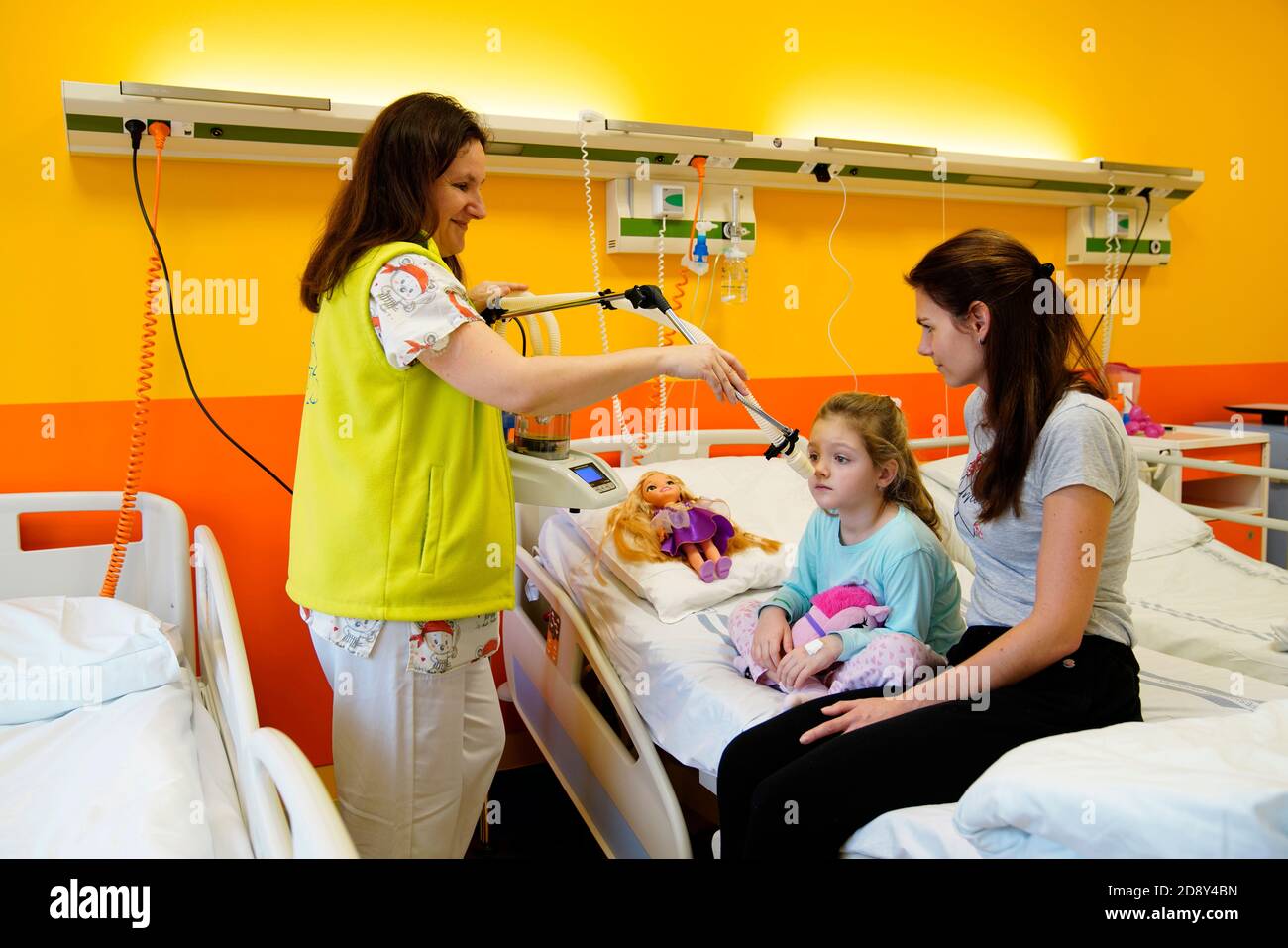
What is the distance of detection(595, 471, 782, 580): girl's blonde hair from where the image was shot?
2406mm

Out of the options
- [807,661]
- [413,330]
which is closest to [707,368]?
[413,330]

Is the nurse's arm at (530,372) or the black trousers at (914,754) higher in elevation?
the nurse's arm at (530,372)

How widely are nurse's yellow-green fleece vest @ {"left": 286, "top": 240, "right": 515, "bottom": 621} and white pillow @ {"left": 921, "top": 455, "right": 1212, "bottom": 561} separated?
165cm

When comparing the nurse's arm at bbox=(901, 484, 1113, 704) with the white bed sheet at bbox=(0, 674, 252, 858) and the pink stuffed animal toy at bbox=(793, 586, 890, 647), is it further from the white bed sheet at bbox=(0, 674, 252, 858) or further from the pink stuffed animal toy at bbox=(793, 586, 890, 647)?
the white bed sheet at bbox=(0, 674, 252, 858)

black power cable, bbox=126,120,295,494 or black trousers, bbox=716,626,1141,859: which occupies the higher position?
black power cable, bbox=126,120,295,494

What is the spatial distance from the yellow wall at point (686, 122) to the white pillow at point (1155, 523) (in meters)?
0.50

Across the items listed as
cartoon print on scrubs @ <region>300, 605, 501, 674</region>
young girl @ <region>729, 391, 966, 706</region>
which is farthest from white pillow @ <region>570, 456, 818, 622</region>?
cartoon print on scrubs @ <region>300, 605, 501, 674</region>

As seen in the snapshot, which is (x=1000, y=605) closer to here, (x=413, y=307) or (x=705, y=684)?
(x=705, y=684)

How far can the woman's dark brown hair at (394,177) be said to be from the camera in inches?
66.9

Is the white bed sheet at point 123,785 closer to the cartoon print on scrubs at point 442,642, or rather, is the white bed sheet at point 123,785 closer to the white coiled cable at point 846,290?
the cartoon print on scrubs at point 442,642

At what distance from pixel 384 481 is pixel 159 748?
23.5 inches

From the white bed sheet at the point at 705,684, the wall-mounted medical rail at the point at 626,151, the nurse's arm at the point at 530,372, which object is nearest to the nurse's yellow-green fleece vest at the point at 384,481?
the nurse's arm at the point at 530,372
